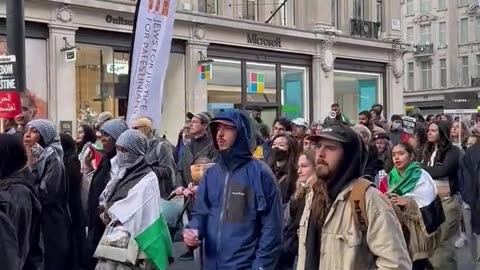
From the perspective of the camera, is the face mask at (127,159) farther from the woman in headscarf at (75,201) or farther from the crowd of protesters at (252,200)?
the woman in headscarf at (75,201)

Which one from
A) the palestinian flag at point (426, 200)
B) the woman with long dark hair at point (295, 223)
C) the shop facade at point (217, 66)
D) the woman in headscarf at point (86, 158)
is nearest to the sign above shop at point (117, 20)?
the shop facade at point (217, 66)

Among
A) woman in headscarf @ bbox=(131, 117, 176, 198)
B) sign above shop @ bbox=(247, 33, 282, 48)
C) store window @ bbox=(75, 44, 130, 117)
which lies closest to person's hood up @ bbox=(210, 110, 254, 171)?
woman in headscarf @ bbox=(131, 117, 176, 198)

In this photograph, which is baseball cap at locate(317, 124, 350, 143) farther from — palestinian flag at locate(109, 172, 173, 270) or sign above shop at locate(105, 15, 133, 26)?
sign above shop at locate(105, 15, 133, 26)

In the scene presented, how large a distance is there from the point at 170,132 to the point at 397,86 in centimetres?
1177

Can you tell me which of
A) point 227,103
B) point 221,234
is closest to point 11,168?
point 221,234

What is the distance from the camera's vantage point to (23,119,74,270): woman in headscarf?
646cm

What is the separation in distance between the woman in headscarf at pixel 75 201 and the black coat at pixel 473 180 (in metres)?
4.53

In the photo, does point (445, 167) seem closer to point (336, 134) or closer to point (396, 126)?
point (336, 134)

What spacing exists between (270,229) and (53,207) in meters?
2.32

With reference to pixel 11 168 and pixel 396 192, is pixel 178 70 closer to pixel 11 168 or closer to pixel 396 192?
pixel 396 192

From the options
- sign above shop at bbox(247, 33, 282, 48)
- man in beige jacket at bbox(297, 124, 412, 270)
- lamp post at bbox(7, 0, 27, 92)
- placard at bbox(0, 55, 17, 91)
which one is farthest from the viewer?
sign above shop at bbox(247, 33, 282, 48)

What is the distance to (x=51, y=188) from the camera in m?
6.46

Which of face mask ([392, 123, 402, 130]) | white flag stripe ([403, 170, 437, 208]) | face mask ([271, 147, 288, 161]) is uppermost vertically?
face mask ([392, 123, 402, 130])

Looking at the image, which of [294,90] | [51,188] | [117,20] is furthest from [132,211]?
[294,90]
